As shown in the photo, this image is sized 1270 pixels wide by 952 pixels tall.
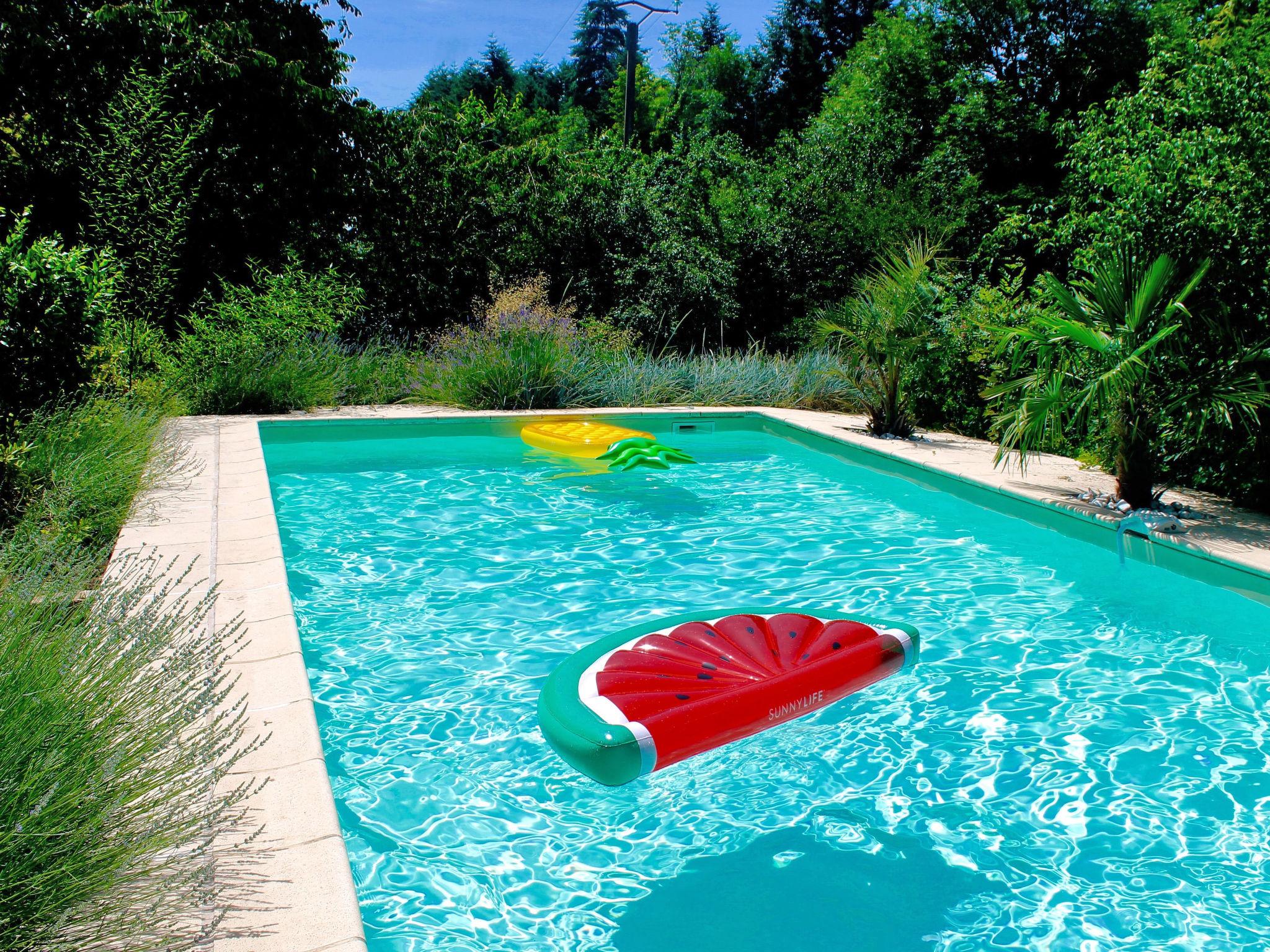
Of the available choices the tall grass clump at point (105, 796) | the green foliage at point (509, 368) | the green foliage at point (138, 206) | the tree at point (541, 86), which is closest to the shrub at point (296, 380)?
the green foliage at point (509, 368)

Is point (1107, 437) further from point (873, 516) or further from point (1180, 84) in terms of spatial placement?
point (1180, 84)

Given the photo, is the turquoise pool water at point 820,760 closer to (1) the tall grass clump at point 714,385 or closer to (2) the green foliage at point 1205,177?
(2) the green foliage at point 1205,177

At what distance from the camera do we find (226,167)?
1285cm

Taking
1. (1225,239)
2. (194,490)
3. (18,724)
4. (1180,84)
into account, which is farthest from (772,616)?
(1180,84)

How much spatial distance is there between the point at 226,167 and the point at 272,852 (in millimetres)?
12745

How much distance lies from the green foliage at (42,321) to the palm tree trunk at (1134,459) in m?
6.41

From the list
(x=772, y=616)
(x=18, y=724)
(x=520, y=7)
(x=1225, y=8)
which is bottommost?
(x=772, y=616)

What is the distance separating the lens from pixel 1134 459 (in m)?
6.37

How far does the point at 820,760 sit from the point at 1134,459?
400 centimetres

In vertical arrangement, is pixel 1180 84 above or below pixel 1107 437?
above

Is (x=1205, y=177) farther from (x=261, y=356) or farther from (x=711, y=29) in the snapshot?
(x=711, y=29)

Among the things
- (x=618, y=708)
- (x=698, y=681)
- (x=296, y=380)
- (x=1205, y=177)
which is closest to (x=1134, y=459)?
(x=1205, y=177)

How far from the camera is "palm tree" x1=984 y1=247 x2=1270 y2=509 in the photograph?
19.3 feet

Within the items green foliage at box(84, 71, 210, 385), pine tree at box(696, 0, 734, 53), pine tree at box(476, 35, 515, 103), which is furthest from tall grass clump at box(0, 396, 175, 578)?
pine tree at box(476, 35, 515, 103)
